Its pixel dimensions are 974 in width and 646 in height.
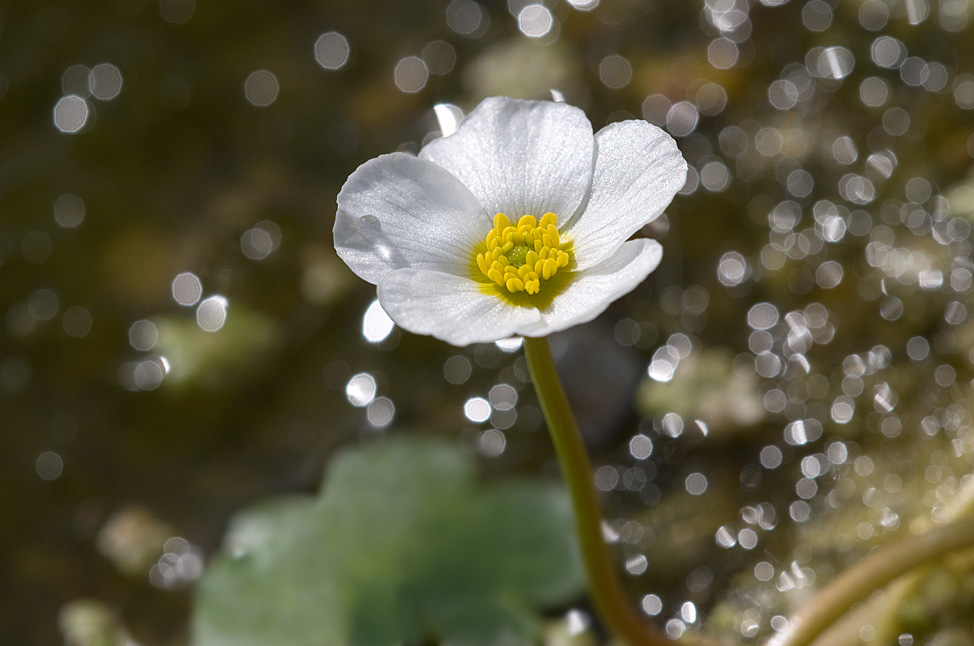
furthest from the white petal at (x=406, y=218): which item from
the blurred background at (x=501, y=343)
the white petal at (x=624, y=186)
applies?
the blurred background at (x=501, y=343)

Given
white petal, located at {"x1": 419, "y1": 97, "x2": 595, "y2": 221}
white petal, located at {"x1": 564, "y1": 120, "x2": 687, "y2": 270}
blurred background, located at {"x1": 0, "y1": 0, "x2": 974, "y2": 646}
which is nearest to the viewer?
white petal, located at {"x1": 564, "y1": 120, "x2": 687, "y2": 270}

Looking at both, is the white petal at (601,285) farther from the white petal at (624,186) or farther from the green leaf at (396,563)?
the green leaf at (396,563)

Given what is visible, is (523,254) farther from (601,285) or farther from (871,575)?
(871,575)

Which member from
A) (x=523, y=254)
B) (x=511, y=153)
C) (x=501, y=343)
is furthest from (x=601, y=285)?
(x=501, y=343)

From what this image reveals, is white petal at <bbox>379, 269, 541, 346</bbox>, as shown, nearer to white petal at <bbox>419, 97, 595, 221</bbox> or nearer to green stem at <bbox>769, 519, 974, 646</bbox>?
white petal at <bbox>419, 97, 595, 221</bbox>

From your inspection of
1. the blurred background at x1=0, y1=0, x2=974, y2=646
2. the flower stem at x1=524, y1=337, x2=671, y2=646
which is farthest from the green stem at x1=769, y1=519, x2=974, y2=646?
the flower stem at x1=524, y1=337, x2=671, y2=646

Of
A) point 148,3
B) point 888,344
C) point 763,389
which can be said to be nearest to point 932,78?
point 888,344

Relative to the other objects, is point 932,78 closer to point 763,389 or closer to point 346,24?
point 763,389
